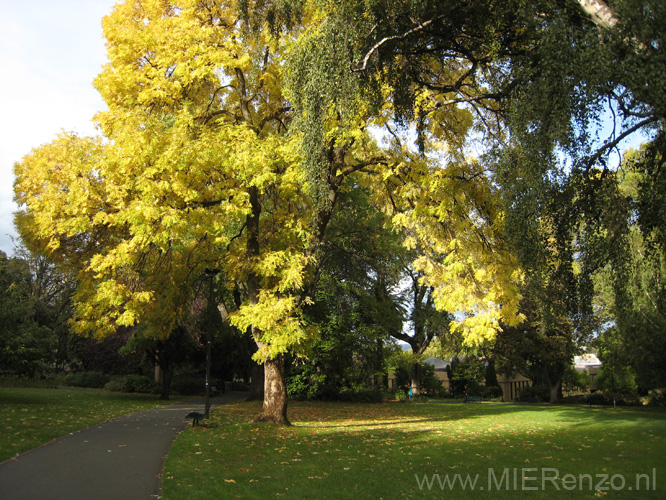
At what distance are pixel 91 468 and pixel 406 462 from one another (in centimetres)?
550

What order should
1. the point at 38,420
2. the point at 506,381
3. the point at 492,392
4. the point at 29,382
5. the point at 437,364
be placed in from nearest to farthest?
the point at 38,420
the point at 29,382
the point at 506,381
the point at 492,392
the point at 437,364

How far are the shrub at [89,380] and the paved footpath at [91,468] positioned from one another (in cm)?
2357

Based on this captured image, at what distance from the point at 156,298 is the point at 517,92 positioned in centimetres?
1124

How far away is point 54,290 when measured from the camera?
1636 inches

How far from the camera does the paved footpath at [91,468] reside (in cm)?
647

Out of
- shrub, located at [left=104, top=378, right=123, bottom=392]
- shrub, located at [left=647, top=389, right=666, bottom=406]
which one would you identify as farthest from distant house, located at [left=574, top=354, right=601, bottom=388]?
shrub, located at [left=104, top=378, right=123, bottom=392]

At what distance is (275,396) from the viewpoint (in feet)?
47.7

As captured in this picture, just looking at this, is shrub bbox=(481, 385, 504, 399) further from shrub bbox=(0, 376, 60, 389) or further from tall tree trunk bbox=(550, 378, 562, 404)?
shrub bbox=(0, 376, 60, 389)

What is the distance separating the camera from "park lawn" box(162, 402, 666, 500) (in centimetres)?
711

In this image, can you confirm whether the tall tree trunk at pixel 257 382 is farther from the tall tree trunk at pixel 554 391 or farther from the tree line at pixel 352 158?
the tall tree trunk at pixel 554 391

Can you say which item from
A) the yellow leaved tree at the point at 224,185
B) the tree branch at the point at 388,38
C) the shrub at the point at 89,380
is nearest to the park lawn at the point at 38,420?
Result: the yellow leaved tree at the point at 224,185

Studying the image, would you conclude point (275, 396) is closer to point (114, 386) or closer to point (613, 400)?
point (114, 386)

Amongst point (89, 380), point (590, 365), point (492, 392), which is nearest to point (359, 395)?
point (492, 392)

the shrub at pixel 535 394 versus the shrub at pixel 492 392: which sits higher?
the shrub at pixel 535 394
